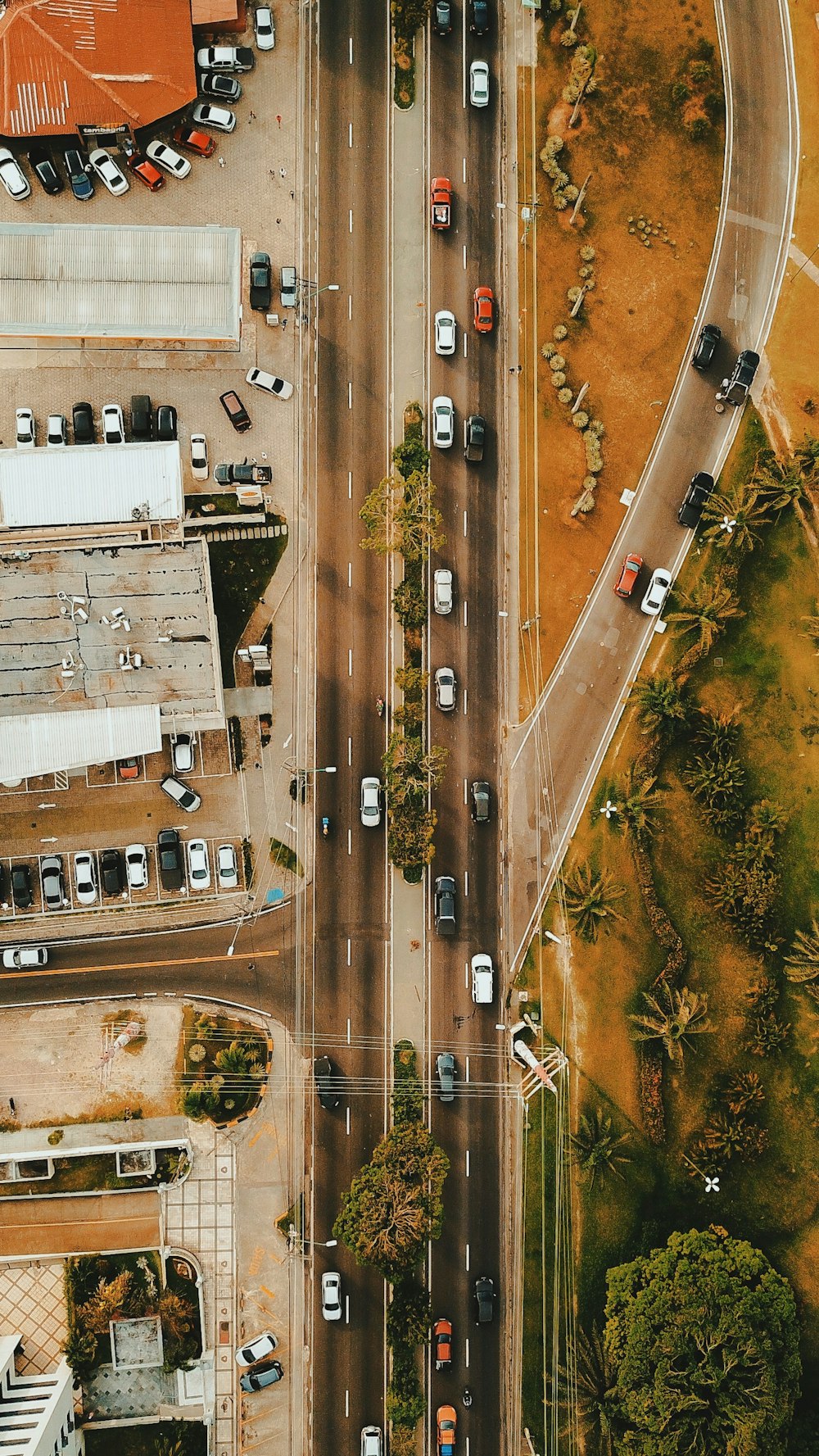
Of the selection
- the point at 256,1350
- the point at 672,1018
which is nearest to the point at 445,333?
the point at 672,1018

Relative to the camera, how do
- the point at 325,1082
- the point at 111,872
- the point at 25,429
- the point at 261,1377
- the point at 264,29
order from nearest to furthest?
the point at 261,1377 → the point at 25,429 → the point at 325,1082 → the point at 111,872 → the point at 264,29

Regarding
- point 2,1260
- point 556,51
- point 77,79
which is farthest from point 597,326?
point 2,1260

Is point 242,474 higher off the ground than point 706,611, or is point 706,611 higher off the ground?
point 242,474

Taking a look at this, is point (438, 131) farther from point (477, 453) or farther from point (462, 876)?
point (462, 876)

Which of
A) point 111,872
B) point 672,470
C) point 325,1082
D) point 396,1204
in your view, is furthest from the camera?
point 672,470

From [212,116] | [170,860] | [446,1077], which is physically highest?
[212,116]

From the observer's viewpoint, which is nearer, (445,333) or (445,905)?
(445,905)

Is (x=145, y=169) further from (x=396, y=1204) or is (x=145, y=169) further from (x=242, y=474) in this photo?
(x=396, y=1204)
